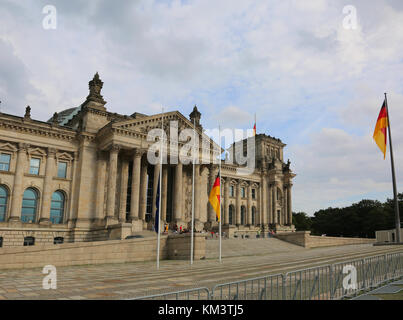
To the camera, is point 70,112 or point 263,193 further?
point 263,193

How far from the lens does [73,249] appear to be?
2586 centimetres

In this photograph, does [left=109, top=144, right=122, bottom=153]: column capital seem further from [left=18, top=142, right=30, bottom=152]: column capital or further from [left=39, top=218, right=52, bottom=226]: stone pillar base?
[left=39, top=218, right=52, bottom=226]: stone pillar base

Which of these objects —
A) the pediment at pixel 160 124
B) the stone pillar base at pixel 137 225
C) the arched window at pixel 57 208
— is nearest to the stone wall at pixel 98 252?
the stone pillar base at pixel 137 225

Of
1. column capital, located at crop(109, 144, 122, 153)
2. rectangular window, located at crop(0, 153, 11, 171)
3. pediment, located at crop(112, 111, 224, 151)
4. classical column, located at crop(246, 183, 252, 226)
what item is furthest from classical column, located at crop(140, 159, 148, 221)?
classical column, located at crop(246, 183, 252, 226)

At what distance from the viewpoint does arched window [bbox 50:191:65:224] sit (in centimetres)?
4191

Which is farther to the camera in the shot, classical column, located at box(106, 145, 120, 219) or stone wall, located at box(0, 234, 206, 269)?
classical column, located at box(106, 145, 120, 219)

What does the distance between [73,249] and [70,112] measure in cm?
4160

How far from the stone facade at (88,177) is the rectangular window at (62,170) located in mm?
92

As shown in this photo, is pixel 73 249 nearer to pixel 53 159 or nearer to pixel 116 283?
pixel 116 283

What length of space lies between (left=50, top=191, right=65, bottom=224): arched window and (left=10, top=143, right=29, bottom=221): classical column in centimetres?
373

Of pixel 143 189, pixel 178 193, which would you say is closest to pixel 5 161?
pixel 143 189

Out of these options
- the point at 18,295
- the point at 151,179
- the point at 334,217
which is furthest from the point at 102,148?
the point at 334,217

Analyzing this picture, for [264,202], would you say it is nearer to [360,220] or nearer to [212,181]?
[212,181]
